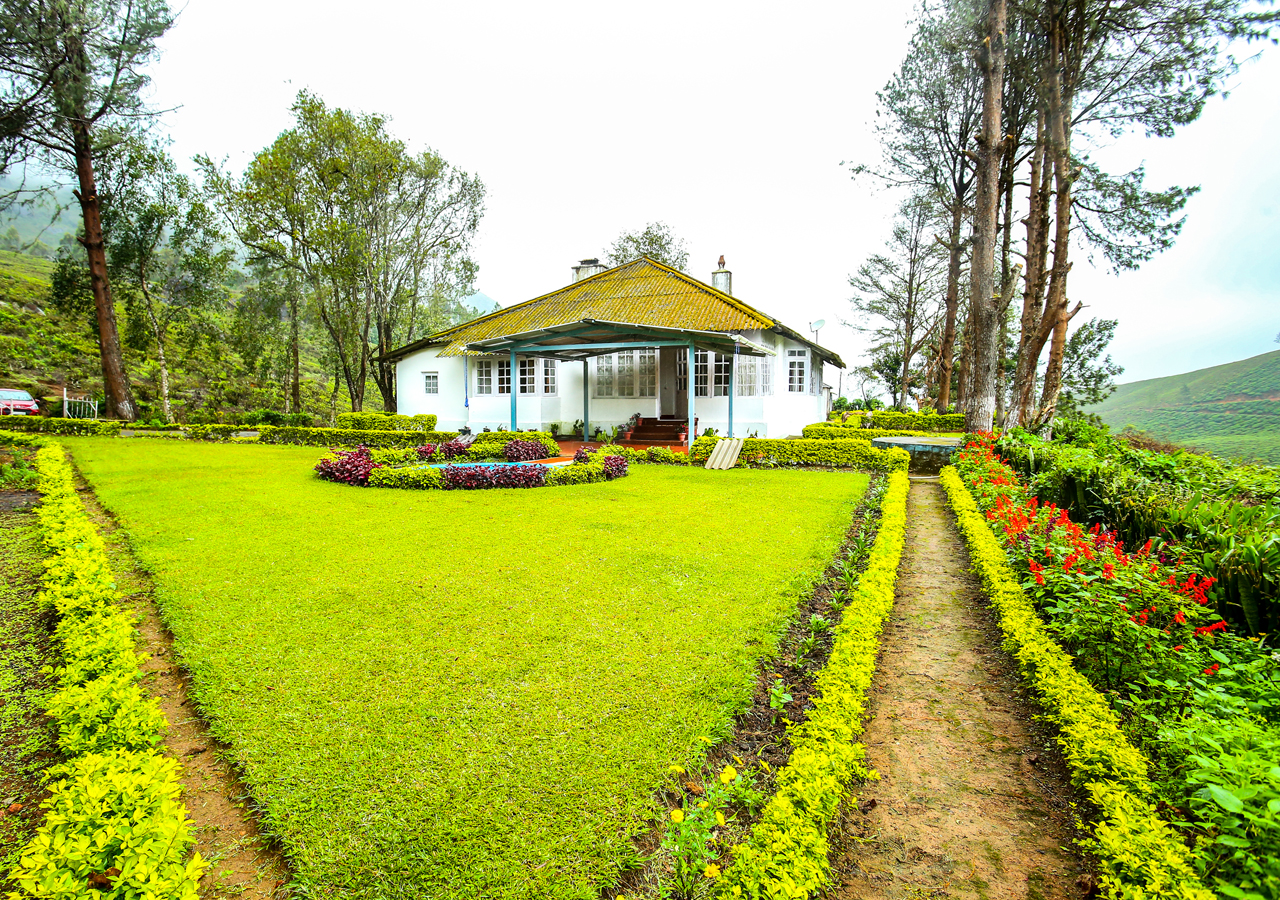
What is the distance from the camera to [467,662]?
3.63 m

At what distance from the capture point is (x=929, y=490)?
35.2 feet

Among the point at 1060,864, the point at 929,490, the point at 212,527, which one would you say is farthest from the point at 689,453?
the point at 1060,864

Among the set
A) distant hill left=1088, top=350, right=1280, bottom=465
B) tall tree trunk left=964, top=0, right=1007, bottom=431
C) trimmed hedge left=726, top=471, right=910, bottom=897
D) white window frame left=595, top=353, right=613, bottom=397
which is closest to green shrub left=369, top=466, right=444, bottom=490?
trimmed hedge left=726, top=471, right=910, bottom=897

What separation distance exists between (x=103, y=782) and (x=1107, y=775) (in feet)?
13.6

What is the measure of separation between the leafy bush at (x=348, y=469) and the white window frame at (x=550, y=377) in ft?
32.5

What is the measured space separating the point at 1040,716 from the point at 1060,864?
101 centimetres

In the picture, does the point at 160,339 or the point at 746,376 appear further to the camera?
the point at 160,339

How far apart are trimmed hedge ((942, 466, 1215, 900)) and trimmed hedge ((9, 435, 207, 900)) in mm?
3152

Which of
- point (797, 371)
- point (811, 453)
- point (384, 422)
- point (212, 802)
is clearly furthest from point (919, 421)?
point (212, 802)

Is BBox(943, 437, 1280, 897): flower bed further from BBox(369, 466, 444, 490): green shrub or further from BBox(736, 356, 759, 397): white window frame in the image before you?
BBox(736, 356, 759, 397): white window frame

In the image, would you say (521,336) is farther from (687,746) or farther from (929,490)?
(687,746)

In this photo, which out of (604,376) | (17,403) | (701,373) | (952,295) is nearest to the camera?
(701,373)

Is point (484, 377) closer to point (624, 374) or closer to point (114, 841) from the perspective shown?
A: point (624, 374)

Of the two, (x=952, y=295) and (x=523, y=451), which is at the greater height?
(x=952, y=295)
